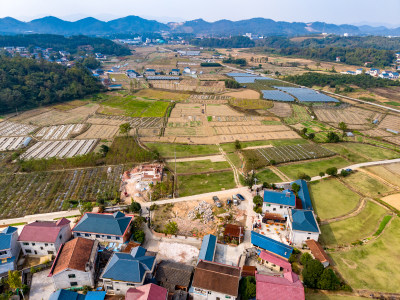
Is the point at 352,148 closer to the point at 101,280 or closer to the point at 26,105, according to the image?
the point at 101,280

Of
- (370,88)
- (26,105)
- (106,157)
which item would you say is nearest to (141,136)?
(106,157)

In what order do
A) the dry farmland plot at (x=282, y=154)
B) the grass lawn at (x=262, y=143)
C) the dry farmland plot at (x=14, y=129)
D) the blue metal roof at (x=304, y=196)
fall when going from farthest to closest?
the dry farmland plot at (x=14, y=129) → the grass lawn at (x=262, y=143) → the dry farmland plot at (x=282, y=154) → the blue metal roof at (x=304, y=196)

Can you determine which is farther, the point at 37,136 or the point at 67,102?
the point at 67,102

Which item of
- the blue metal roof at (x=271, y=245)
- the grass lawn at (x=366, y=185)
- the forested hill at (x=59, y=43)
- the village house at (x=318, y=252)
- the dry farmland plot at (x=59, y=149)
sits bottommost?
the grass lawn at (x=366, y=185)

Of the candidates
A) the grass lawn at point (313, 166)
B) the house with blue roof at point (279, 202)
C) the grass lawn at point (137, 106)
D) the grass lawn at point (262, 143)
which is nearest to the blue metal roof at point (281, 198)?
the house with blue roof at point (279, 202)

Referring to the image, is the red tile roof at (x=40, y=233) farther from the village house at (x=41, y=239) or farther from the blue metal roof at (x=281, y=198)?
the blue metal roof at (x=281, y=198)

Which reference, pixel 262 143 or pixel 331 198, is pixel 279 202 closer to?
pixel 331 198

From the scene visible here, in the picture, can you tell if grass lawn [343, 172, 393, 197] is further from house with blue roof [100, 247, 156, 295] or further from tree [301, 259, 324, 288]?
house with blue roof [100, 247, 156, 295]
